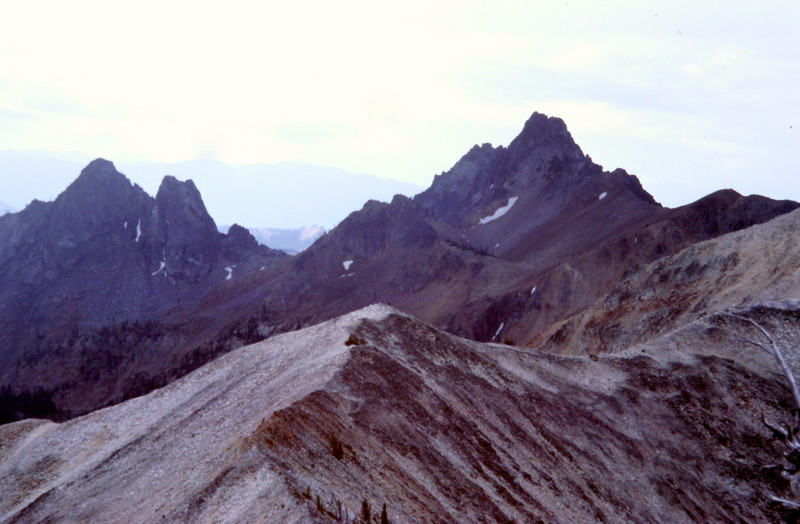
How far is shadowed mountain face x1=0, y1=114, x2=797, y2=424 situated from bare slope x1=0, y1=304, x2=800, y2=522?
66920 mm

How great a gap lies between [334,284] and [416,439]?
5506 inches

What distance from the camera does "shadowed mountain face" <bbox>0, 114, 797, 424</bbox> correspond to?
403ft

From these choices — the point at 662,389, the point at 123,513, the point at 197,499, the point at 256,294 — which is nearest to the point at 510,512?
the point at 197,499

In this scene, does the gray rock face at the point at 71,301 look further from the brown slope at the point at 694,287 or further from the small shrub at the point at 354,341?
the small shrub at the point at 354,341

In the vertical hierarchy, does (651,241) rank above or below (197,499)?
above

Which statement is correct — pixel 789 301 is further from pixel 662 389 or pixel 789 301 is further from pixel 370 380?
pixel 370 380

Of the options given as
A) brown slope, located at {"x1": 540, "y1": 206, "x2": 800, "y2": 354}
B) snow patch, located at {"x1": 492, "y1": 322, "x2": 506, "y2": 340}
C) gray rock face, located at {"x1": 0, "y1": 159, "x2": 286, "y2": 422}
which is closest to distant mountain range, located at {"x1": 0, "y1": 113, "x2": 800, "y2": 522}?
brown slope, located at {"x1": 540, "y1": 206, "x2": 800, "y2": 354}

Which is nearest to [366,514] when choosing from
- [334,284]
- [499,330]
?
[499,330]

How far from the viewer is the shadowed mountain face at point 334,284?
123m

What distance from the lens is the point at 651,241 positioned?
123062mm

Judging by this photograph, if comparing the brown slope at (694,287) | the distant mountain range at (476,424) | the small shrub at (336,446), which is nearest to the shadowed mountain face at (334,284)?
the brown slope at (694,287)

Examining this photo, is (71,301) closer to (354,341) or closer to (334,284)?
(334,284)

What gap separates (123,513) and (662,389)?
32814 millimetres

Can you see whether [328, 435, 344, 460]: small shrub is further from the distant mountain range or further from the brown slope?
the brown slope
